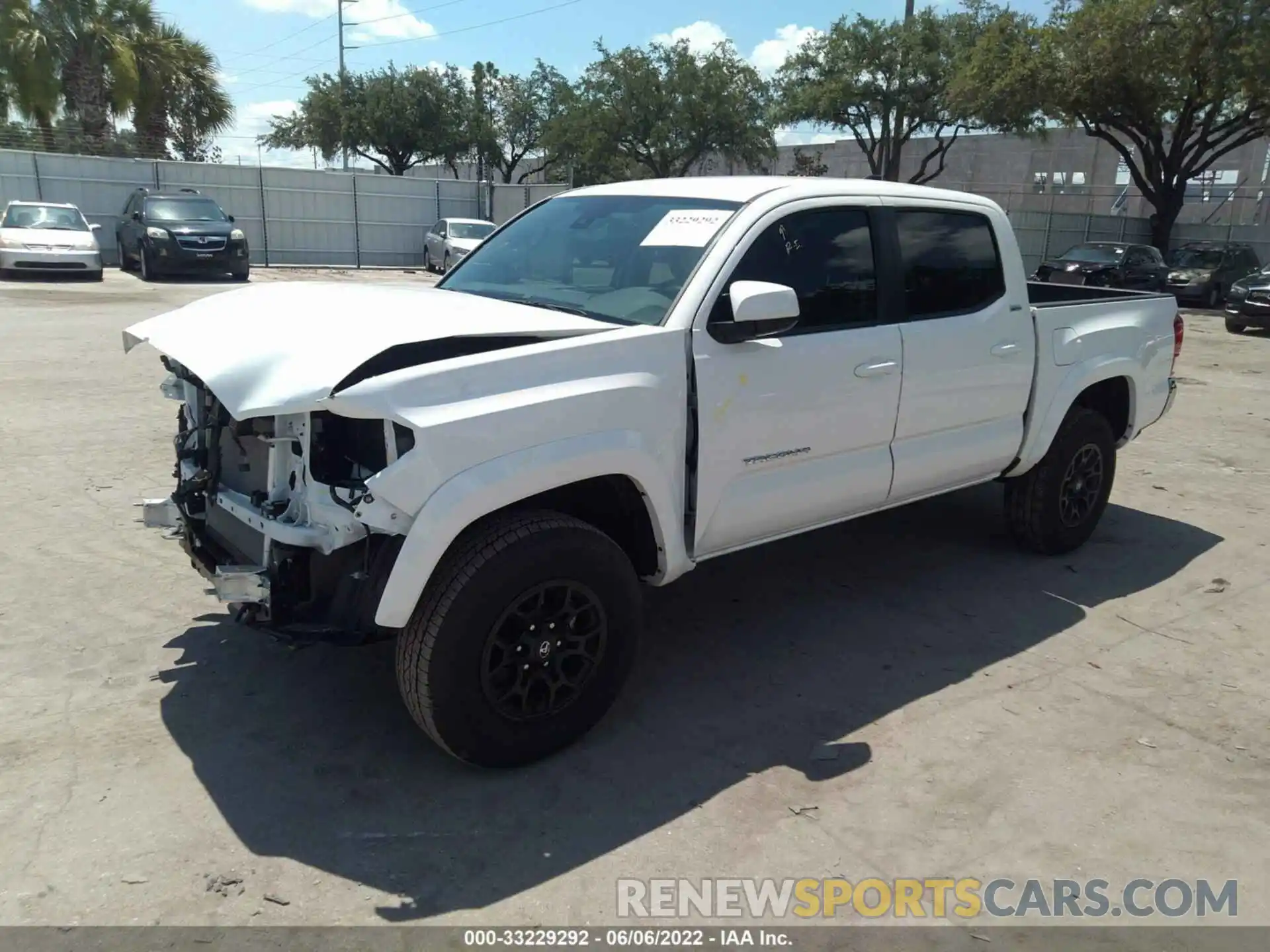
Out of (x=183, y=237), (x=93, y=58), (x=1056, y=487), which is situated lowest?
(x=1056, y=487)

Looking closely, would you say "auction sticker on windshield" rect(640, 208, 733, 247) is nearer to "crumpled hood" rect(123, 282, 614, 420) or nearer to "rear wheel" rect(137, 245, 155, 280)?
"crumpled hood" rect(123, 282, 614, 420)

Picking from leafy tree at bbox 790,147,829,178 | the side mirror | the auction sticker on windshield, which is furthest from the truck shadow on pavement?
leafy tree at bbox 790,147,829,178

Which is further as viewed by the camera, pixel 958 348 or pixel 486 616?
pixel 958 348

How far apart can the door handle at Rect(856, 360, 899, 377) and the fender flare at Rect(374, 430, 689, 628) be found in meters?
1.09

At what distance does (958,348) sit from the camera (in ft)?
15.1

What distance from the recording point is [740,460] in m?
3.81

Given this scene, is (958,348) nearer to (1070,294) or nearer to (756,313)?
(756,313)

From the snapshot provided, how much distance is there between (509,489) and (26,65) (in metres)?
32.0

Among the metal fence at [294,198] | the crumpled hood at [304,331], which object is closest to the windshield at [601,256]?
the crumpled hood at [304,331]

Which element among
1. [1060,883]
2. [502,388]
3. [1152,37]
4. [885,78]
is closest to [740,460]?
[502,388]

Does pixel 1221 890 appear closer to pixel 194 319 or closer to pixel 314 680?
pixel 314 680

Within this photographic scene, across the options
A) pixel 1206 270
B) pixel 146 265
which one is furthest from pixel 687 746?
pixel 1206 270

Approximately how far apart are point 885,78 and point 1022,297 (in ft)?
93.9

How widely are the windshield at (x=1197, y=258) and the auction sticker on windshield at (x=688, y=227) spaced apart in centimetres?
2486
